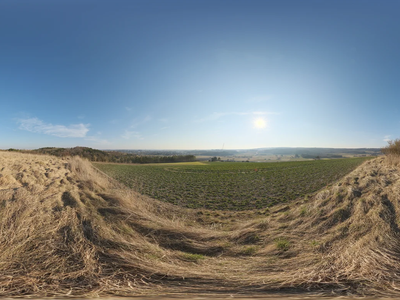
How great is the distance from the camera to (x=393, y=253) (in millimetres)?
2781

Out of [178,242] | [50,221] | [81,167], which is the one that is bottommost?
[178,242]

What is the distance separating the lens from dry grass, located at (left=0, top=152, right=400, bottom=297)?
7.53 feet

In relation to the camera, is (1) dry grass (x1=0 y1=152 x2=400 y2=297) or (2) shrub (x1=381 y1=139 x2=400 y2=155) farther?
(2) shrub (x1=381 y1=139 x2=400 y2=155)

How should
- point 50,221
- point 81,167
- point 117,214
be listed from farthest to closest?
point 81,167
point 117,214
point 50,221

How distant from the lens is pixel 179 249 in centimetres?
362

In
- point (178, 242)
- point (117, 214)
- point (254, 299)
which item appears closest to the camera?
point (254, 299)

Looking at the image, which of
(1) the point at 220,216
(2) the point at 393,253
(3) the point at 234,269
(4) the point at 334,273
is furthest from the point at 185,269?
(1) the point at 220,216

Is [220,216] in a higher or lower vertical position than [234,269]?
lower

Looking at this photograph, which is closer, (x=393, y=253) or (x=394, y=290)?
(x=394, y=290)

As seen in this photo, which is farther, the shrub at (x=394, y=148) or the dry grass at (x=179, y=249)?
the shrub at (x=394, y=148)

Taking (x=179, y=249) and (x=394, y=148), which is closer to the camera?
(x=179, y=249)

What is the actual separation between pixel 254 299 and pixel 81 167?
335 inches

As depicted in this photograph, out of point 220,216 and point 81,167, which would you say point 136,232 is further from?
point 81,167

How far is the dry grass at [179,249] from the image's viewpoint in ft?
7.53
